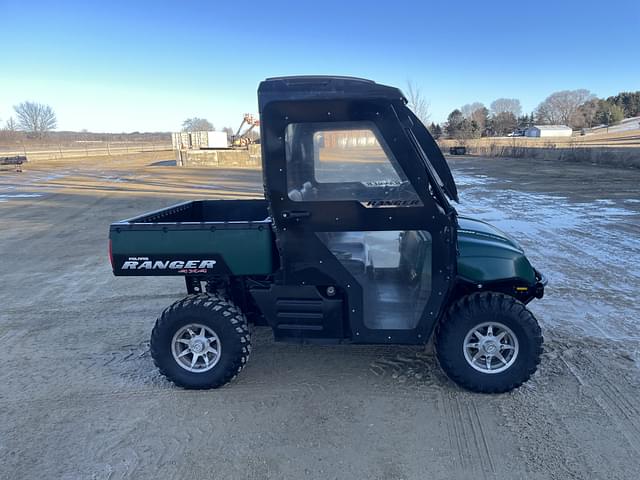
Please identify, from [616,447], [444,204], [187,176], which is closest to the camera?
[616,447]

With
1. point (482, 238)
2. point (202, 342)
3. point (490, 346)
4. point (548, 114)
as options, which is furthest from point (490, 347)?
point (548, 114)

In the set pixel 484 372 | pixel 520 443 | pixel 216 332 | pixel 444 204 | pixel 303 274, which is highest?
pixel 444 204

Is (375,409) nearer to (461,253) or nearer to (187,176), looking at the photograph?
(461,253)

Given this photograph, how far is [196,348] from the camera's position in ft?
11.2

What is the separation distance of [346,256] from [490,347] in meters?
1.24

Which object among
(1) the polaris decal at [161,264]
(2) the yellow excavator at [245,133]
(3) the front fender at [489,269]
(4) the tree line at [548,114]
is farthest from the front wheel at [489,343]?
(4) the tree line at [548,114]

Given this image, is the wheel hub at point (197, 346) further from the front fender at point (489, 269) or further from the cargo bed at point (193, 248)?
the front fender at point (489, 269)

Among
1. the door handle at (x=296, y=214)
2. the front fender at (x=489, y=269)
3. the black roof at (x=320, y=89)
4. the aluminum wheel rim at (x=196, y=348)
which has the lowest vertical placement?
the aluminum wheel rim at (x=196, y=348)

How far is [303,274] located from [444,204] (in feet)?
3.61

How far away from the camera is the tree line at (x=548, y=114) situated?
74.9m

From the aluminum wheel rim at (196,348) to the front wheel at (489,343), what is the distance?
1.67 meters

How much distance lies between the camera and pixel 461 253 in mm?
3383

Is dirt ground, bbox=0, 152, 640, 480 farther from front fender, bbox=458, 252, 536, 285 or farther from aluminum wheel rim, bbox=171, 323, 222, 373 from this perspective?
front fender, bbox=458, 252, 536, 285

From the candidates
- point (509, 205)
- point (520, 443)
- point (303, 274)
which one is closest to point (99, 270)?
point (303, 274)
